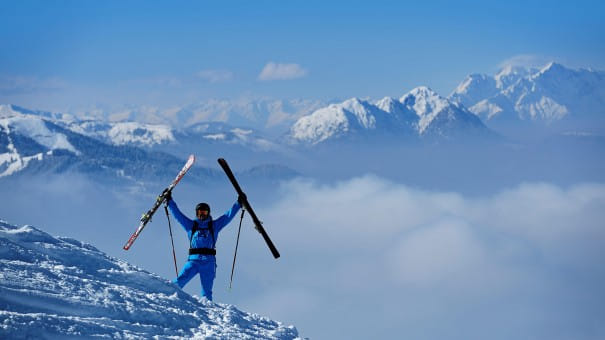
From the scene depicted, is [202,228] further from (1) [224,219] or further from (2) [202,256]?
(2) [202,256]

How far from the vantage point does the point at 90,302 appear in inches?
A: 494

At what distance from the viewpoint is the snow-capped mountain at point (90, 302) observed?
445 inches

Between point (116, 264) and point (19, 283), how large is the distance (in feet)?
11.2

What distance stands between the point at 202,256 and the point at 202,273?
0.45 metres

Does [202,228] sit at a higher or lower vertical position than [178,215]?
lower

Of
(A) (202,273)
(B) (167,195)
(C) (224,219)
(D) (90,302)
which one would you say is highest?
(B) (167,195)

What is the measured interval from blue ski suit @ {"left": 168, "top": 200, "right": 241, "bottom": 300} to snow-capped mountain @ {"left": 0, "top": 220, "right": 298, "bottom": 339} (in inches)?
53.2

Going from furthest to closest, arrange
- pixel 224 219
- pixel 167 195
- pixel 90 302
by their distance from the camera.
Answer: pixel 224 219 < pixel 167 195 < pixel 90 302

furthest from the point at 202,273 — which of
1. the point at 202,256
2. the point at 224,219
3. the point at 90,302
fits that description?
the point at 90,302

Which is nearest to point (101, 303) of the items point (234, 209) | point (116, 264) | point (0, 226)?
point (116, 264)

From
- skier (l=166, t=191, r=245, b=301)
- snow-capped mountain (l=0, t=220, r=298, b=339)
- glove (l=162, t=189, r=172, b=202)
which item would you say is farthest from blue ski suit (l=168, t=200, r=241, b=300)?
snow-capped mountain (l=0, t=220, r=298, b=339)

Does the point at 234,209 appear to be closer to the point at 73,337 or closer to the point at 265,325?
the point at 265,325

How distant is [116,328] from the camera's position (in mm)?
11953

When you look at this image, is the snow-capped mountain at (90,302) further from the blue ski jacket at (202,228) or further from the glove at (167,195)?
the glove at (167,195)
